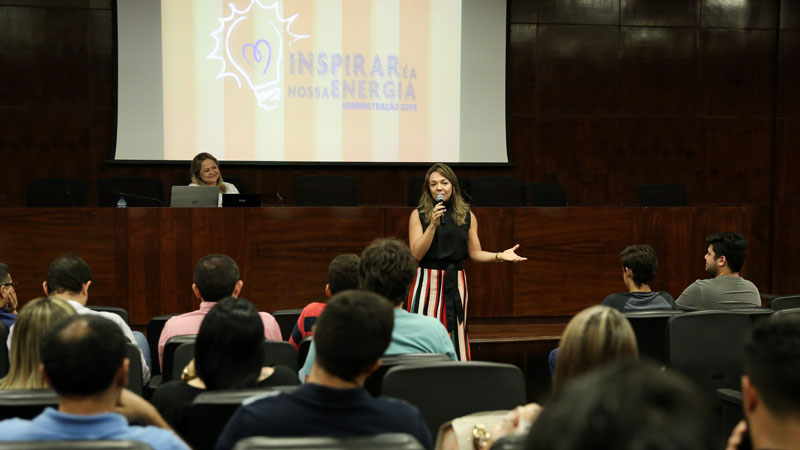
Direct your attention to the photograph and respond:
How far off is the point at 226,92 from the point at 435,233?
3.72m

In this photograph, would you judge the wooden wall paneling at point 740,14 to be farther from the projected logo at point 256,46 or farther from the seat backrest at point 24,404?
the seat backrest at point 24,404

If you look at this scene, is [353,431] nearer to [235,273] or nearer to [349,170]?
[235,273]

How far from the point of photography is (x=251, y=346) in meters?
2.07

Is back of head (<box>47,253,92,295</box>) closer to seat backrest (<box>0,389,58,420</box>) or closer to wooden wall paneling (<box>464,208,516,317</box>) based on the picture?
seat backrest (<box>0,389,58,420</box>)

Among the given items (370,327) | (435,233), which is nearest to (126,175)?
(435,233)

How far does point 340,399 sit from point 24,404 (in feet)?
2.72

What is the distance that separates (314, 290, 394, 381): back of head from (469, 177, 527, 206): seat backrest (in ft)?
16.9

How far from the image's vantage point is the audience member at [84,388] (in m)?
1.49

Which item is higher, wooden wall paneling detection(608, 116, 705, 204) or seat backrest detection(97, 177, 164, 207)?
wooden wall paneling detection(608, 116, 705, 204)

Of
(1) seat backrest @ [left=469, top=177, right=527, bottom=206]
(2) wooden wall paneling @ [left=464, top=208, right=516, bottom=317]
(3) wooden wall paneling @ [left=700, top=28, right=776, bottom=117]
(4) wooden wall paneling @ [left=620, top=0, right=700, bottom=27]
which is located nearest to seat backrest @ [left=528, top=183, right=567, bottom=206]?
(1) seat backrest @ [left=469, top=177, right=527, bottom=206]

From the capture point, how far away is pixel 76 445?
4.50 feet

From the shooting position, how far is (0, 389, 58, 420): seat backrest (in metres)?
1.82

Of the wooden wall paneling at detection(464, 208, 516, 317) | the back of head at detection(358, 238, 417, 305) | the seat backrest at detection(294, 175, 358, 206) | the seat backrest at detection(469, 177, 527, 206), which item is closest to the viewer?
the back of head at detection(358, 238, 417, 305)

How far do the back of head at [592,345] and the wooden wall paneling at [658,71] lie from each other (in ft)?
22.1
